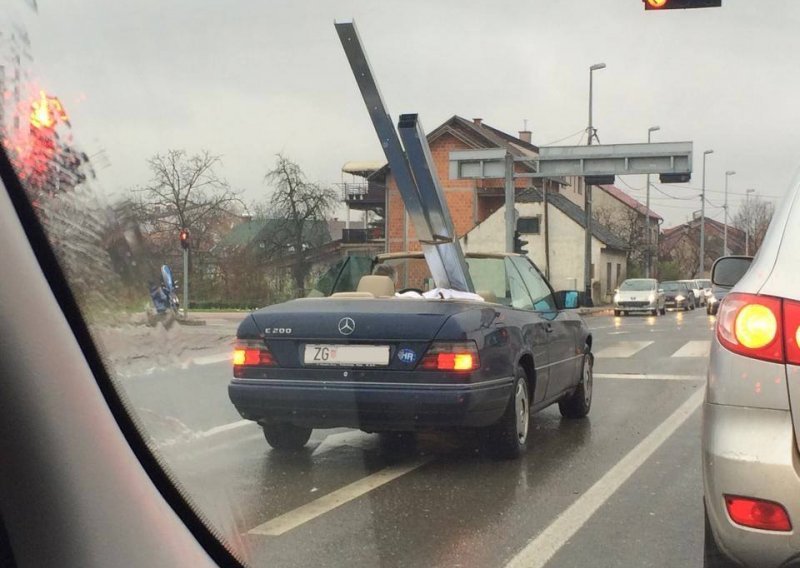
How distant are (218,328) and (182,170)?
0.74m

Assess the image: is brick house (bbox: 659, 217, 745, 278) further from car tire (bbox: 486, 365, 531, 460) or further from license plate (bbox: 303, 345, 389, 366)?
license plate (bbox: 303, 345, 389, 366)

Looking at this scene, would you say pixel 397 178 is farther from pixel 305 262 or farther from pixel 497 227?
pixel 497 227

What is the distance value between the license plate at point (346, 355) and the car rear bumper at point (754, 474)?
254 cm

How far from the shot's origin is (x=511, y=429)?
5.70m

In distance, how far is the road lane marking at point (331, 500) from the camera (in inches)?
167

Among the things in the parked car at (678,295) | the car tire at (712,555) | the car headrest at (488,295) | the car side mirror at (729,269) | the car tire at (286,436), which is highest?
the car side mirror at (729,269)

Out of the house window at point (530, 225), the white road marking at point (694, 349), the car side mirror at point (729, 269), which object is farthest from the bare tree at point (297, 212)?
the house window at point (530, 225)

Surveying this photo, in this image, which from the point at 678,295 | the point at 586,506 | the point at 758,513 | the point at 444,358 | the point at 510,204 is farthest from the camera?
the point at 678,295

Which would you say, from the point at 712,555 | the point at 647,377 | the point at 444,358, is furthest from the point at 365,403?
the point at 647,377

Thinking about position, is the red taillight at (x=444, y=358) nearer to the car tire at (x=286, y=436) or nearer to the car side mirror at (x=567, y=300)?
the car tire at (x=286, y=436)

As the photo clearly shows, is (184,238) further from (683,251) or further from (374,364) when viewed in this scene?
(683,251)

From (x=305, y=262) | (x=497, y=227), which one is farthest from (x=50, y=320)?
(x=497, y=227)

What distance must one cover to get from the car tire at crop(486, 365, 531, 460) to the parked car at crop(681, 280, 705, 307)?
3277 cm

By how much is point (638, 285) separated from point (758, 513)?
101ft
